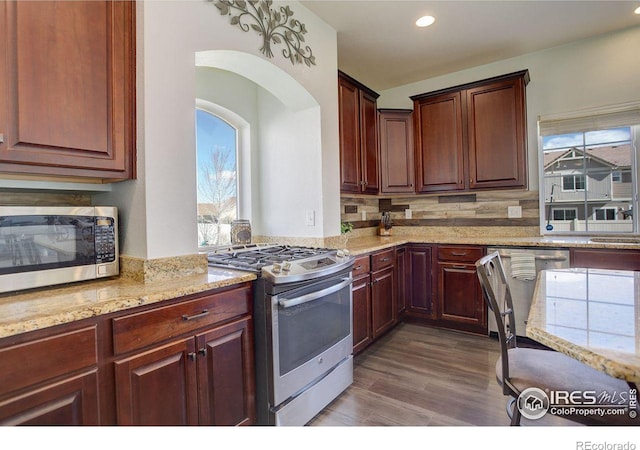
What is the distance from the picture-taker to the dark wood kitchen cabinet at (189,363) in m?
1.23

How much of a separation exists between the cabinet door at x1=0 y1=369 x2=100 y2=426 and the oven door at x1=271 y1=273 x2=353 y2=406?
77cm

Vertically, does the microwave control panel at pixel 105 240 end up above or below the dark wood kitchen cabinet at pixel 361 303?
above

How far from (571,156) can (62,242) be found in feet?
13.6

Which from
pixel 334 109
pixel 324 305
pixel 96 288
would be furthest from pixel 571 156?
pixel 96 288

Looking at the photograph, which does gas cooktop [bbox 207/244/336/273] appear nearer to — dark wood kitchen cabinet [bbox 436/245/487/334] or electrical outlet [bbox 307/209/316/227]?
electrical outlet [bbox 307/209/316/227]

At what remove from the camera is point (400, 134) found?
3.66 m

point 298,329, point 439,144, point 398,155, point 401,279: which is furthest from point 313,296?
point 439,144

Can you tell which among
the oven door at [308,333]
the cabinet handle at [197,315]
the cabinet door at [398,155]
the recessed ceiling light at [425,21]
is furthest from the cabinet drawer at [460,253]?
the cabinet handle at [197,315]

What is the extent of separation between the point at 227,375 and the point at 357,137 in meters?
2.44

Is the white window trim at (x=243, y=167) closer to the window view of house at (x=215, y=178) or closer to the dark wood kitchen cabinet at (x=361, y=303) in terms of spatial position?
the window view of house at (x=215, y=178)

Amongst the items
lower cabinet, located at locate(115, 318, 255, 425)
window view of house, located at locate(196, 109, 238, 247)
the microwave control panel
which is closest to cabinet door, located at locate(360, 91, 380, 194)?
window view of house, located at locate(196, 109, 238, 247)

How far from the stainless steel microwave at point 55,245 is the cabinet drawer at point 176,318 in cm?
46

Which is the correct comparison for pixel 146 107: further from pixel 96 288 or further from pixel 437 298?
pixel 437 298

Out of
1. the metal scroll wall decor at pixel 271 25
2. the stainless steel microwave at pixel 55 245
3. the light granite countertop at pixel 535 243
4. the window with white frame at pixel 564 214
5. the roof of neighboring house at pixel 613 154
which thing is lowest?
the light granite countertop at pixel 535 243
